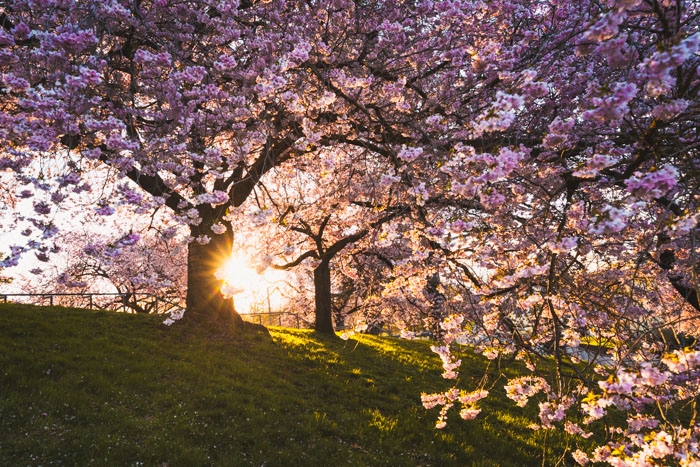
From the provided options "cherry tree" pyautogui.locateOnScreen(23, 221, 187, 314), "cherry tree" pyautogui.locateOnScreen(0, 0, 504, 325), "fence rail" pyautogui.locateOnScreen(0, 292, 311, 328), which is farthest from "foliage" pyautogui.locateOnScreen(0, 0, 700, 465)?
"fence rail" pyautogui.locateOnScreen(0, 292, 311, 328)

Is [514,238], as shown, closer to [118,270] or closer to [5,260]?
[5,260]

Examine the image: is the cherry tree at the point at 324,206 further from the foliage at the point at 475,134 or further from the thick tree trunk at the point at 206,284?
the thick tree trunk at the point at 206,284

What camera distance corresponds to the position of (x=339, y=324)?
79.6 feet

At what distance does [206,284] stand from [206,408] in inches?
197

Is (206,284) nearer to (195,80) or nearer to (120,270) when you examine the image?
(195,80)

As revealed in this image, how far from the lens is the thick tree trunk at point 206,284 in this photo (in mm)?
11102

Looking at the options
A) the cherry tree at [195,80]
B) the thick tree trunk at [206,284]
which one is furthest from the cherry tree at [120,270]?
the cherry tree at [195,80]

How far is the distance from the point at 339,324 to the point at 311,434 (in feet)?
59.4

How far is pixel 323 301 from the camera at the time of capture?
16.4m

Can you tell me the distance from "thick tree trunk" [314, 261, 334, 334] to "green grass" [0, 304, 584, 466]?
5702mm

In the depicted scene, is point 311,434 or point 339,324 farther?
point 339,324

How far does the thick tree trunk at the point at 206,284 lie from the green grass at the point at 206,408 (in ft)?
2.67

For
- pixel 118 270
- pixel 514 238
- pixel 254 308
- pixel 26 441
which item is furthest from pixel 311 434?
pixel 254 308

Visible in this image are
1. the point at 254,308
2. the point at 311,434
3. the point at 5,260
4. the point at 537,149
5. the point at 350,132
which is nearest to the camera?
the point at 5,260
